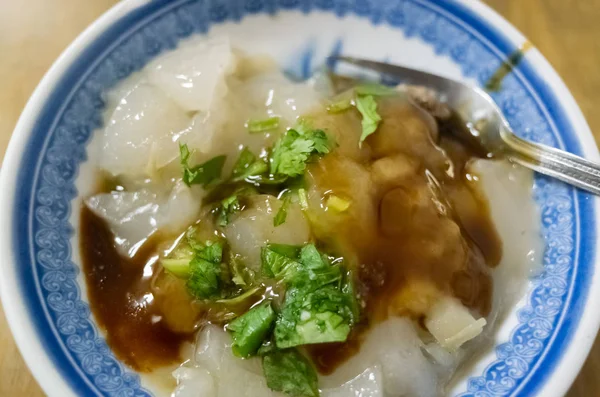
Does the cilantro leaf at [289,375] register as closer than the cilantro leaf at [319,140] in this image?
Yes

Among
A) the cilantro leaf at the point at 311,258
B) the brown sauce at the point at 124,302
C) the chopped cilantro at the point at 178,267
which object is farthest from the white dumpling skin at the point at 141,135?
the cilantro leaf at the point at 311,258

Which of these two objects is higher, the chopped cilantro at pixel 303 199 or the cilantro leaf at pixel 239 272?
the chopped cilantro at pixel 303 199

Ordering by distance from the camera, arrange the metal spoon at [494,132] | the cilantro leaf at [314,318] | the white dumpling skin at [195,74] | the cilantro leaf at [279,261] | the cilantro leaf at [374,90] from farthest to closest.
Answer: the cilantro leaf at [374,90], the white dumpling skin at [195,74], the metal spoon at [494,132], the cilantro leaf at [279,261], the cilantro leaf at [314,318]

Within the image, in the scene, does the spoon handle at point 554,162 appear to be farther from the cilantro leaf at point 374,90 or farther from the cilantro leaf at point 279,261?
the cilantro leaf at point 279,261

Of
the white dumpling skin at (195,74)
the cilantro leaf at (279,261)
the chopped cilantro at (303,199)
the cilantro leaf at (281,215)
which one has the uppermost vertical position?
the white dumpling skin at (195,74)

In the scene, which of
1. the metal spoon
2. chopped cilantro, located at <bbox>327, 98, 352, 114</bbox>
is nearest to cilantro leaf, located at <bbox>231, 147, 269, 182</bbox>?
chopped cilantro, located at <bbox>327, 98, 352, 114</bbox>

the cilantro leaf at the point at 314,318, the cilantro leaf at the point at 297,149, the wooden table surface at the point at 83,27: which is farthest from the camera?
the wooden table surface at the point at 83,27

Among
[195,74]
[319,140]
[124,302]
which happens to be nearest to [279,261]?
[319,140]
